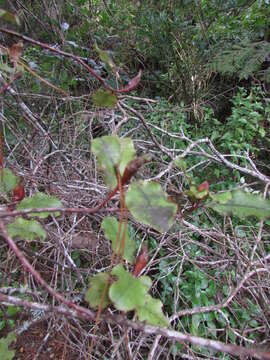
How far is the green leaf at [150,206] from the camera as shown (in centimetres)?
42

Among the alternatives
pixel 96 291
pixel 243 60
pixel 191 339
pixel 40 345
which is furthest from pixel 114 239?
pixel 243 60

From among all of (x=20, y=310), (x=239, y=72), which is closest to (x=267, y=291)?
(x=20, y=310)

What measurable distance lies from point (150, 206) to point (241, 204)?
0.19 meters

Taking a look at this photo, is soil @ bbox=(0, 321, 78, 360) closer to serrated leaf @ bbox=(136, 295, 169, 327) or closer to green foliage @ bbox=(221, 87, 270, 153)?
serrated leaf @ bbox=(136, 295, 169, 327)

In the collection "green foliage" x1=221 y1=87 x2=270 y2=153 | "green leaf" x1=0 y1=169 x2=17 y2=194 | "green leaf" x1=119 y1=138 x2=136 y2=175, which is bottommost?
"green foliage" x1=221 y1=87 x2=270 y2=153

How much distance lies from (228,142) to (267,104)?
1.58 ft

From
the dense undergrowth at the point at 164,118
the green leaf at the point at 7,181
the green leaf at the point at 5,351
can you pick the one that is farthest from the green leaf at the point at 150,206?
the dense undergrowth at the point at 164,118

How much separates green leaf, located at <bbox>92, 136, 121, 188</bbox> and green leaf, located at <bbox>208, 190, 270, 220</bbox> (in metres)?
0.19

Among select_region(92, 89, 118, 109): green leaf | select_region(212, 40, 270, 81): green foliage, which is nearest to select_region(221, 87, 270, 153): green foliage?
select_region(212, 40, 270, 81): green foliage

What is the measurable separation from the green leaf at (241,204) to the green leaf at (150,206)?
121 millimetres

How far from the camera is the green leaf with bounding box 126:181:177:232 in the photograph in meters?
0.42

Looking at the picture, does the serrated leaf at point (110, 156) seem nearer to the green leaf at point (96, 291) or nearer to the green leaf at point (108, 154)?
the green leaf at point (108, 154)

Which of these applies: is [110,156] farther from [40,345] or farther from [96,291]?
[40,345]

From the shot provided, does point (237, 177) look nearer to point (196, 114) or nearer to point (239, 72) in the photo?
point (196, 114)
